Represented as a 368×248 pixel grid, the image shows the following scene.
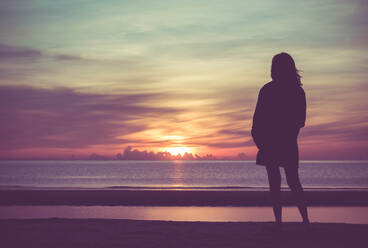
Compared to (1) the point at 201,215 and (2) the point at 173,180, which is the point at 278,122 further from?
(2) the point at 173,180

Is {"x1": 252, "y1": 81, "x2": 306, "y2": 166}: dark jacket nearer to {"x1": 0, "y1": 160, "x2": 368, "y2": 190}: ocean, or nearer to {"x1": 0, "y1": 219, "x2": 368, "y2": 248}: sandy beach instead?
{"x1": 0, "y1": 219, "x2": 368, "y2": 248}: sandy beach

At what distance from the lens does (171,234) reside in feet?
19.2

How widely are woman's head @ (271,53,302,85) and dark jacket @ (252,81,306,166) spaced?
80 millimetres

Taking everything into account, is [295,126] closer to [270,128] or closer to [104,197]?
[270,128]

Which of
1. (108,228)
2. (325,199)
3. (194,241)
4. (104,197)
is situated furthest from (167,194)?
(194,241)

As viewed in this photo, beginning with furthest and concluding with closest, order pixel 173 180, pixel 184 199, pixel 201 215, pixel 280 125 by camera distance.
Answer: pixel 173 180 < pixel 184 199 < pixel 201 215 < pixel 280 125

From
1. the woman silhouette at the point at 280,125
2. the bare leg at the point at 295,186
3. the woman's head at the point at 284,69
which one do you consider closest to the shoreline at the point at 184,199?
the bare leg at the point at 295,186

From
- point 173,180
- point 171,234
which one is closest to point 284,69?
point 171,234

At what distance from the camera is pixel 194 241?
211 inches

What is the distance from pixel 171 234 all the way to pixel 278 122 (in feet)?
6.57

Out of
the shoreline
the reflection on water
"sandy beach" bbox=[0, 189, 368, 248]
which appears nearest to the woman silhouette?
"sandy beach" bbox=[0, 189, 368, 248]

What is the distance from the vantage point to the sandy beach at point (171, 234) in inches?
205

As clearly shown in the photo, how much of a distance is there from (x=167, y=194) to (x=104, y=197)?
2322 mm

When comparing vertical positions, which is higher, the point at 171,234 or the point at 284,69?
the point at 284,69
